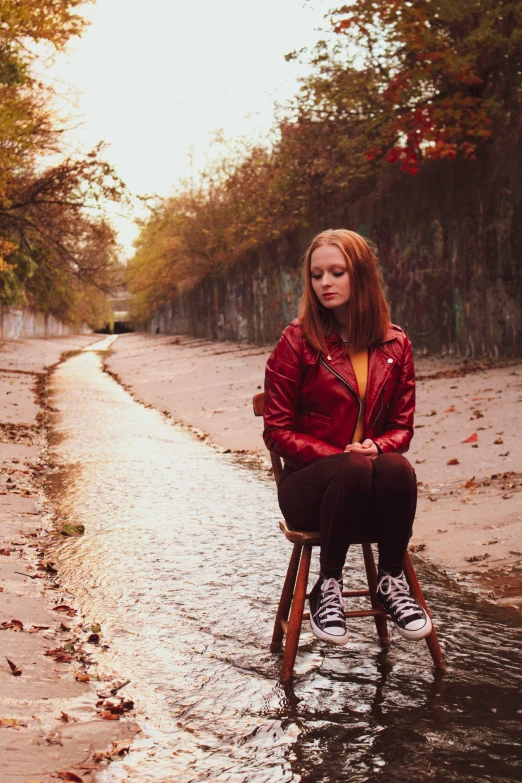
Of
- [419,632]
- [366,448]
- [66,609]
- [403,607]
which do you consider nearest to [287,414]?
[366,448]

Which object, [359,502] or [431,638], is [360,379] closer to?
[359,502]

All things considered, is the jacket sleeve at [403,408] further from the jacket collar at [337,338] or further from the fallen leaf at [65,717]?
the fallen leaf at [65,717]

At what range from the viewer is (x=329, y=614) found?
3568 mm

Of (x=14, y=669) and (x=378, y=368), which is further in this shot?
(x=378, y=368)

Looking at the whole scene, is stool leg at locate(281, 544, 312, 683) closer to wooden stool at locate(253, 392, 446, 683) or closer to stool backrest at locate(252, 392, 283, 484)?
wooden stool at locate(253, 392, 446, 683)

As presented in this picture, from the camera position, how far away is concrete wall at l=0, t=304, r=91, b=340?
4344 centimetres

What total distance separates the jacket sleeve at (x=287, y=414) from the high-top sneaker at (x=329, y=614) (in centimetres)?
48

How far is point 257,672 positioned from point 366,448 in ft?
3.23

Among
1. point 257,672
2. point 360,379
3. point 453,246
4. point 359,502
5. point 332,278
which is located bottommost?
point 257,672

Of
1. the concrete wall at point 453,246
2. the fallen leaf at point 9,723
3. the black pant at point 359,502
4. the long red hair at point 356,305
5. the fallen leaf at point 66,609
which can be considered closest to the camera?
the fallen leaf at point 9,723

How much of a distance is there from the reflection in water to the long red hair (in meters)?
1.30

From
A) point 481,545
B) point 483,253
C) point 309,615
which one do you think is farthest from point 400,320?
point 309,615

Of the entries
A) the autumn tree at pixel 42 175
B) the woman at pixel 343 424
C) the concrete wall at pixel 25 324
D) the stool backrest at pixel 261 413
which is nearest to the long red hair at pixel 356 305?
Answer: the woman at pixel 343 424

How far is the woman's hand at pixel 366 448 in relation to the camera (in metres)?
3.55
